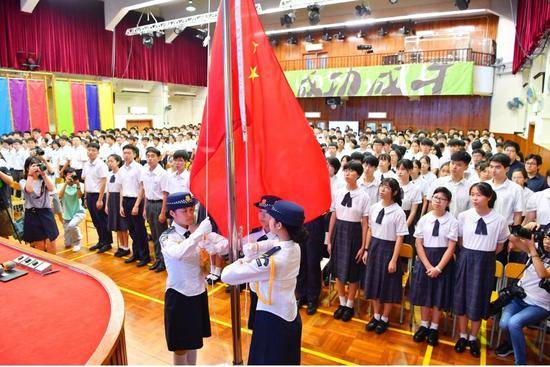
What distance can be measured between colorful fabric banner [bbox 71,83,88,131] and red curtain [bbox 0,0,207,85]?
89 centimetres

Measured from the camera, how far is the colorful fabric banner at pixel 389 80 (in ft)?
A: 46.1

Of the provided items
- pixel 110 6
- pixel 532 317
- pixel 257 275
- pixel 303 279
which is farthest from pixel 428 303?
pixel 110 6

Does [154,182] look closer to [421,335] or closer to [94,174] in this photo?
[94,174]

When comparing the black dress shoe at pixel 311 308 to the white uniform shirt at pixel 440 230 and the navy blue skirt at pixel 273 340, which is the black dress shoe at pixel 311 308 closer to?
the white uniform shirt at pixel 440 230

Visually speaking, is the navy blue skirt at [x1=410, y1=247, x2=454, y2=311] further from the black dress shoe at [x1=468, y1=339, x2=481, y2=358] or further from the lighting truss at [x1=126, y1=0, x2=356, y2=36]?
the lighting truss at [x1=126, y1=0, x2=356, y2=36]

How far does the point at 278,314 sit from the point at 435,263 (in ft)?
6.36

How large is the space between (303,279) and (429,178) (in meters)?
2.36

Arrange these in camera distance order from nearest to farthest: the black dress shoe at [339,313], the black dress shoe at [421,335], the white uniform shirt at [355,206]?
1. the black dress shoe at [421,335]
2. the white uniform shirt at [355,206]
3. the black dress shoe at [339,313]

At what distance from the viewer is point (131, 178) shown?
5445 mm

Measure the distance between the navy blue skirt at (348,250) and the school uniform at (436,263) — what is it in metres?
0.63

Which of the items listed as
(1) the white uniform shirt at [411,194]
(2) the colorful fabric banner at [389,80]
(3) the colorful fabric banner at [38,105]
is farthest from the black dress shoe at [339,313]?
(3) the colorful fabric banner at [38,105]

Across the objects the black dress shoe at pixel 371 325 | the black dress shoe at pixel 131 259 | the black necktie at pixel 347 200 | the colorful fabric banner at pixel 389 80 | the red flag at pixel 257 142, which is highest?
the colorful fabric banner at pixel 389 80

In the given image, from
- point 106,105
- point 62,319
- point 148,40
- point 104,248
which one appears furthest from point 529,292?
point 148,40

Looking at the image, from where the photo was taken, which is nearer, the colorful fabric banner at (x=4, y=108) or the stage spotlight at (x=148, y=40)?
the colorful fabric banner at (x=4, y=108)
